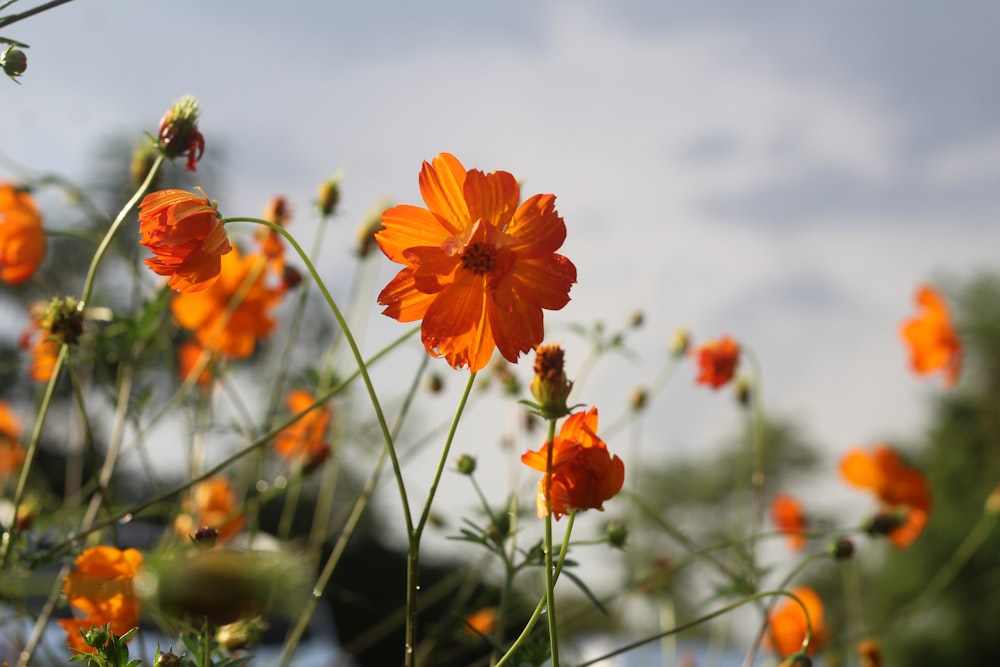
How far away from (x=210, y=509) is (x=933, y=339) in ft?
3.51

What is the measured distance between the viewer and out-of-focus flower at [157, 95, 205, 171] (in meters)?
0.60

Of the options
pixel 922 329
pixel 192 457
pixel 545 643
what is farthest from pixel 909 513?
pixel 192 457

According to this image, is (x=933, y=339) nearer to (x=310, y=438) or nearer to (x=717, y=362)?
(x=717, y=362)

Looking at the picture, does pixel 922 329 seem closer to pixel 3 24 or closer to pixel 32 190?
pixel 32 190

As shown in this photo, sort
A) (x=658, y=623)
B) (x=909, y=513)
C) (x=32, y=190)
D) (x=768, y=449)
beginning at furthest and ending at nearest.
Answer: (x=768, y=449) → (x=658, y=623) → (x=909, y=513) → (x=32, y=190)

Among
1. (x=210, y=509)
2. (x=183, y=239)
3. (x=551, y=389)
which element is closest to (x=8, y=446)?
(x=210, y=509)

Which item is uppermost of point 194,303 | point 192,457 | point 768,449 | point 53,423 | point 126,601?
point 768,449

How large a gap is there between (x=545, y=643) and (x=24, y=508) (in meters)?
0.48

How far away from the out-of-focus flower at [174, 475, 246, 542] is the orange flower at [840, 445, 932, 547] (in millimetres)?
780

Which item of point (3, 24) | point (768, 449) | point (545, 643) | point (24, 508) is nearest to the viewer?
point (3, 24)

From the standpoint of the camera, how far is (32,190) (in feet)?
3.08

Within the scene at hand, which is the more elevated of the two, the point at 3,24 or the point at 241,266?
the point at 241,266

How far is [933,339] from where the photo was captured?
1.47 meters

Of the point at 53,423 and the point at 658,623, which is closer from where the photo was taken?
the point at 658,623
